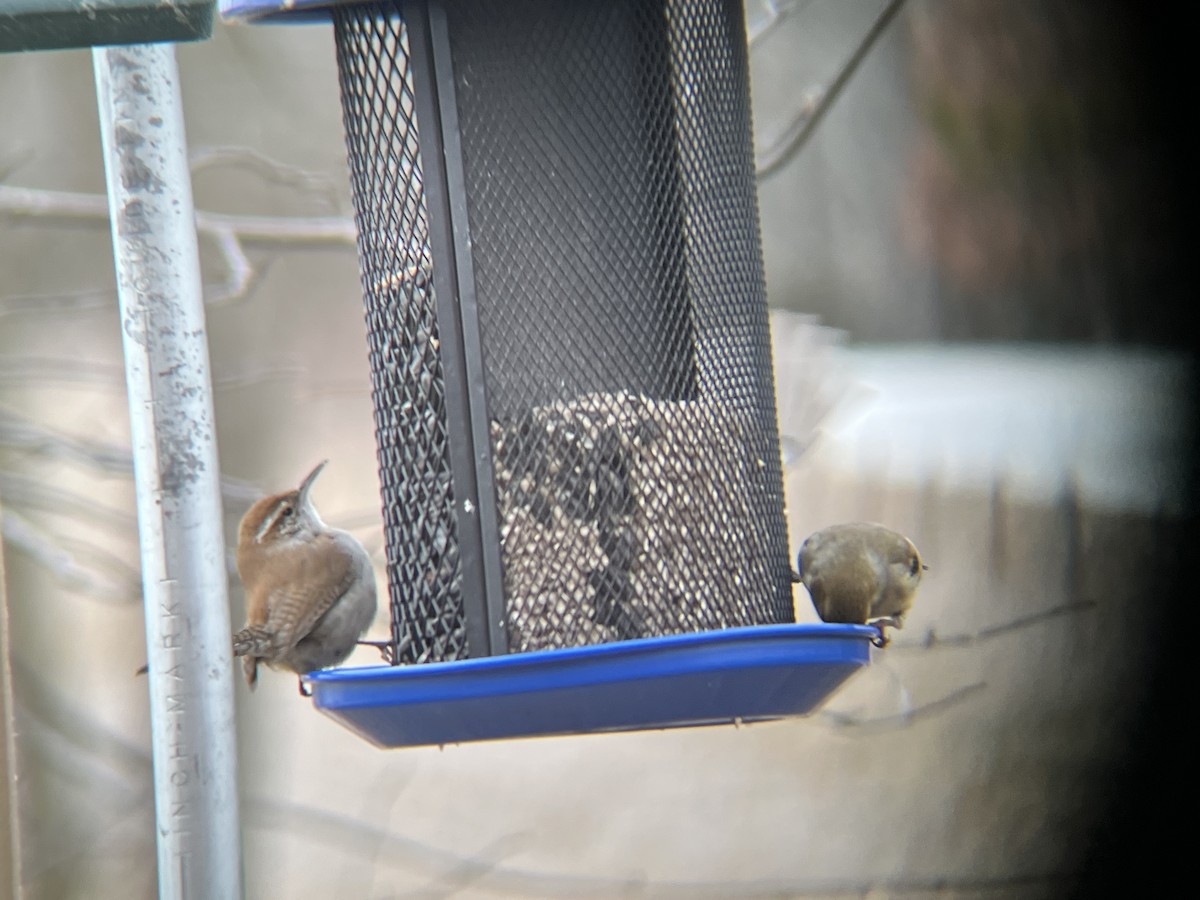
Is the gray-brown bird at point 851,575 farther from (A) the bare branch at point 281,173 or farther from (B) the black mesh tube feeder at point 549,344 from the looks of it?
(A) the bare branch at point 281,173

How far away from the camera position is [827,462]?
7.41 meters

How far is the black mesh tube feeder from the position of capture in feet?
9.93

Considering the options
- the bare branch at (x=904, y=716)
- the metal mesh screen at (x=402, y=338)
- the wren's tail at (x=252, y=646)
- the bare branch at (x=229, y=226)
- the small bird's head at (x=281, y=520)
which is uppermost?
the bare branch at (x=229, y=226)

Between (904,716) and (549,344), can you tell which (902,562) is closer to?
(549,344)

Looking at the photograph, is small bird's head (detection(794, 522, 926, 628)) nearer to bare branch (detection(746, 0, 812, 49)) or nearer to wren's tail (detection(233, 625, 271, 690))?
wren's tail (detection(233, 625, 271, 690))

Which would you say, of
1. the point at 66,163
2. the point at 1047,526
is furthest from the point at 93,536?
the point at 1047,526

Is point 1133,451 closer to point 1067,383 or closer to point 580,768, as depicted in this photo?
point 1067,383

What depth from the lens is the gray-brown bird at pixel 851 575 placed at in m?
3.81

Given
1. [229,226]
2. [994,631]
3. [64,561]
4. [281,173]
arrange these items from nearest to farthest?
1. [64,561]
2. [229,226]
3. [281,173]
4. [994,631]

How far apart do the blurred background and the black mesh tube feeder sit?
360 cm

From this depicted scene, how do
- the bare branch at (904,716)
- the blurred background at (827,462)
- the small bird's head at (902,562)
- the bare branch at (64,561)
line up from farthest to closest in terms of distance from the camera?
the bare branch at (904,716), the blurred background at (827,462), the bare branch at (64,561), the small bird's head at (902,562)

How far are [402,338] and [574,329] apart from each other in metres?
0.39

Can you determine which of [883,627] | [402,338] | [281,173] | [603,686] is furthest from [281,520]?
[281,173]

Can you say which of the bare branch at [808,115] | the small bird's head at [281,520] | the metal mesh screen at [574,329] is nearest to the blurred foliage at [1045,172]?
the bare branch at [808,115]
